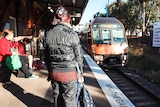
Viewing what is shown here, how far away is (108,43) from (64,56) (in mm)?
11470

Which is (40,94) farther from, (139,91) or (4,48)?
(139,91)

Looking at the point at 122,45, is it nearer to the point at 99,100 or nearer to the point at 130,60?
the point at 130,60

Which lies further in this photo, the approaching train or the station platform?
the approaching train

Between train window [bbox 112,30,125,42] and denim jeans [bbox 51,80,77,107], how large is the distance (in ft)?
37.7

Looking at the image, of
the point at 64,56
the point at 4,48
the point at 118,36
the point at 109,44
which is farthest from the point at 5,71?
the point at 118,36

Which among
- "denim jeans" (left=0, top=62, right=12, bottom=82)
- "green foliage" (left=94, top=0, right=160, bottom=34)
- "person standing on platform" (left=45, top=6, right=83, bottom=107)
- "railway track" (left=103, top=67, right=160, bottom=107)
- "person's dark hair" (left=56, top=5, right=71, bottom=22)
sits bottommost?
"railway track" (left=103, top=67, right=160, bottom=107)

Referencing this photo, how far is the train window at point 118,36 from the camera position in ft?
49.5

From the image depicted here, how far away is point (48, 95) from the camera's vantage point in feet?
18.9

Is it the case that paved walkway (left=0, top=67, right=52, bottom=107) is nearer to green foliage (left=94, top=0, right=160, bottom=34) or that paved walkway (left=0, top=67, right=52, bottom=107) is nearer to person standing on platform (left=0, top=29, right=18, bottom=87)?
person standing on platform (left=0, top=29, right=18, bottom=87)

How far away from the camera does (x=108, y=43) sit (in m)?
15.0

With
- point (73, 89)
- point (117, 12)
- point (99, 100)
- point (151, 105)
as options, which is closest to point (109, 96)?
point (99, 100)

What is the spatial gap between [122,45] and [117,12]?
25905 millimetres

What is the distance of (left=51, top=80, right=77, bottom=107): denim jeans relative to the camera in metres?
3.76

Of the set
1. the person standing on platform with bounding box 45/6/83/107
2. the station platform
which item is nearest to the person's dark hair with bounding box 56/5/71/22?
the person standing on platform with bounding box 45/6/83/107
